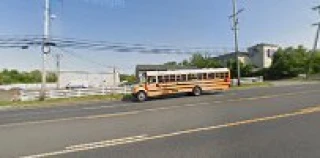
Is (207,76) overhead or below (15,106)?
overhead

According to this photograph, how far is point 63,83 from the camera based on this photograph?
250 ft

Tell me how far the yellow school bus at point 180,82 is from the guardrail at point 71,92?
7018 mm

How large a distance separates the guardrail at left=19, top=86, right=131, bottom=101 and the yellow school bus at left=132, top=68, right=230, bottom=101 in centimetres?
702

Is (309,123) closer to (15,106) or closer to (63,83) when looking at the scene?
(15,106)

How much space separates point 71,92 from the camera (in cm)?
3020

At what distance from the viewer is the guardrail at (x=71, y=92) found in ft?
94.4

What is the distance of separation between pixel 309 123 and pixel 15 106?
20.8 metres

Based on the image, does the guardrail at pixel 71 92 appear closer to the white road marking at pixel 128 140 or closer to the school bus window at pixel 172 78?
the school bus window at pixel 172 78

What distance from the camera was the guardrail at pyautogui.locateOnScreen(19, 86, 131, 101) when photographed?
94.4 ft

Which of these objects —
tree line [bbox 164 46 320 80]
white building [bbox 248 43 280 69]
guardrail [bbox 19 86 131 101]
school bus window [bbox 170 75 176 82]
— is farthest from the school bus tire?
white building [bbox 248 43 280 69]

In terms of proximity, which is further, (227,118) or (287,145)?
(227,118)

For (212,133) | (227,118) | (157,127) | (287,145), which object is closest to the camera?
(287,145)

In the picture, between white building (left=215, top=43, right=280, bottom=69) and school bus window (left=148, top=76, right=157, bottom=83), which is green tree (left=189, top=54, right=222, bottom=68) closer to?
white building (left=215, top=43, right=280, bottom=69)

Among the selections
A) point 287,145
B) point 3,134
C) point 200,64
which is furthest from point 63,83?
point 287,145
